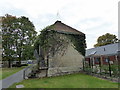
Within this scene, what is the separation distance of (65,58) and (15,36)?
15.9 meters

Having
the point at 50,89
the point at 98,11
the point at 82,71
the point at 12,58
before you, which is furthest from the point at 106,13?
the point at 12,58

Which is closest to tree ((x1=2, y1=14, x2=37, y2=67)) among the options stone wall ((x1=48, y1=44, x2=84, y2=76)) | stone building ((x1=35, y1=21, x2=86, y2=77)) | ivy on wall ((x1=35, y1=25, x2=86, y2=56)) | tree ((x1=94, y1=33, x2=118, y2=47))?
ivy on wall ((x1=35, y1=25, x2=86, y2=56))

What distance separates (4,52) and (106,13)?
73.9ft

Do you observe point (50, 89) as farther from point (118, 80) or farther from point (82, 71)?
point (82, 71)

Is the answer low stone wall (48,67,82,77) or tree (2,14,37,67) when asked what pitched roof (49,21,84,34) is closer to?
low stone wall (48,67,82,77)

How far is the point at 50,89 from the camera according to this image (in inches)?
261

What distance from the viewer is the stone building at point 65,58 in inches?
471

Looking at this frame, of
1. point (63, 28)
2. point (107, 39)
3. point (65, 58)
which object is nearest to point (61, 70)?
point (65, 58)

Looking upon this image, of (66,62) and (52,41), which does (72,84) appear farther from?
(52,41)

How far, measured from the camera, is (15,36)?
23422mm

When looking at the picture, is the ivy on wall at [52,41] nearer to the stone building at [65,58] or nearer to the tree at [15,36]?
the stone building at [65,58]

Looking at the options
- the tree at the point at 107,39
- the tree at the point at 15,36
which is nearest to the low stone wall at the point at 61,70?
the tree at the point at 15,36

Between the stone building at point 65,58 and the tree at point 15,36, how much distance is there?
11.9m

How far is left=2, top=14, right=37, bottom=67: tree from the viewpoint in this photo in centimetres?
2297
